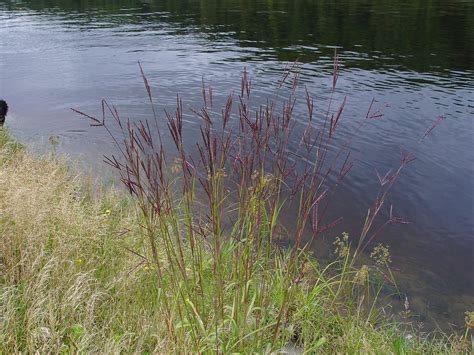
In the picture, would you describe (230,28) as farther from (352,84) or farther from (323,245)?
(323,245)

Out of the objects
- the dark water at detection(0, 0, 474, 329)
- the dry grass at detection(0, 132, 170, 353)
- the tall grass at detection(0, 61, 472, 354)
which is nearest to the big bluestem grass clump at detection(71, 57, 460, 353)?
the tall grass at detection(0, 61, 472, 354)

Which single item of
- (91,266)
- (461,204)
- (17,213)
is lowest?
(461,204)

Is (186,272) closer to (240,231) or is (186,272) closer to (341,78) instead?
(240,231)

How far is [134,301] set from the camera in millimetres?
4758

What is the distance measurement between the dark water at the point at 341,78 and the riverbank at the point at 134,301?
8.09 feet

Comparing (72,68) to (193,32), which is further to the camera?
(193,32)

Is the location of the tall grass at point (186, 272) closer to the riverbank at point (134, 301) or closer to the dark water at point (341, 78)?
the riverbank at point (134, 301)

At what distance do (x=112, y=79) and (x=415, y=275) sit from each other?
54.7 feet

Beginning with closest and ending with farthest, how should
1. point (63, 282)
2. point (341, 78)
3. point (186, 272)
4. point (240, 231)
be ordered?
1. point (240, 231)
2. point (63, 282)
3. point (186, 272)
4. point (341, 78)

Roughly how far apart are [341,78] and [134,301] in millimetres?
17317

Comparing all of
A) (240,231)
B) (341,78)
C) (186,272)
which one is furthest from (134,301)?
(341,78)

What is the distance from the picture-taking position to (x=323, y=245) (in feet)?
27.9

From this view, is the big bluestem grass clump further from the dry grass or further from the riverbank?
the dry grass

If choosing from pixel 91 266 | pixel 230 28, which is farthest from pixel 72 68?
pixel 91 266
